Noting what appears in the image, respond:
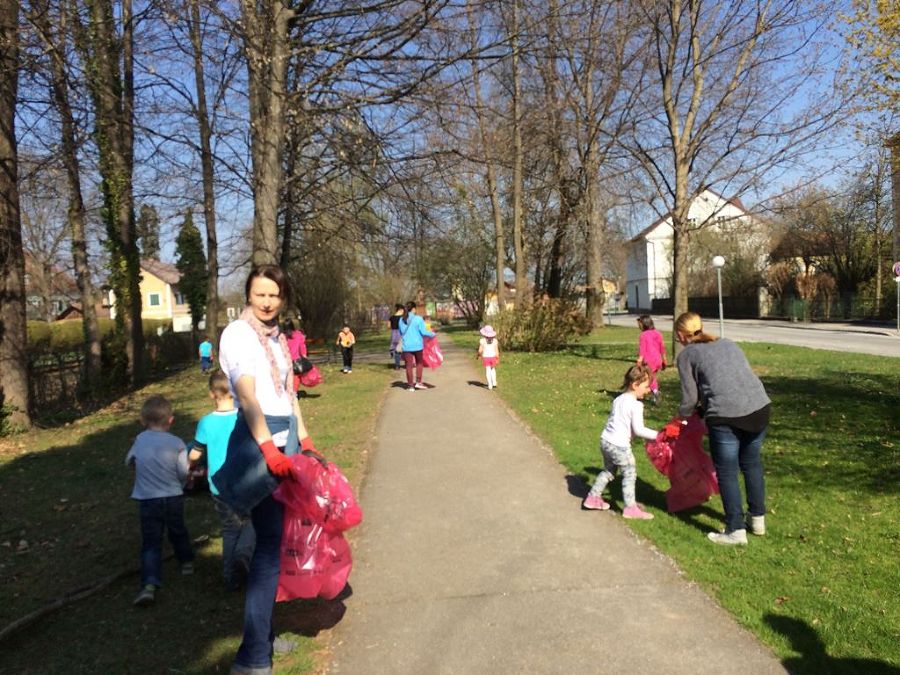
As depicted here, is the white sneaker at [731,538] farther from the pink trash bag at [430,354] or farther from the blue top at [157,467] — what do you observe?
the pink trash bag at [430,354]

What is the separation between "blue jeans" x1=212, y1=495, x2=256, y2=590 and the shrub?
1692 centimetres

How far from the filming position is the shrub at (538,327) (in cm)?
2084

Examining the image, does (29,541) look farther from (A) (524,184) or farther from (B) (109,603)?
(A) (524,184)

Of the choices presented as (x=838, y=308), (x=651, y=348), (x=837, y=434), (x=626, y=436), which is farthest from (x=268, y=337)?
(x=838, y=308)

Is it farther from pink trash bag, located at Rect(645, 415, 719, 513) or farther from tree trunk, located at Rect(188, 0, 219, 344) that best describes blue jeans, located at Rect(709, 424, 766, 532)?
tree trunk, located at Rect(188, 0, 219, 344)

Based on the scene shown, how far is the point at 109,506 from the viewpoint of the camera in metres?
6.68

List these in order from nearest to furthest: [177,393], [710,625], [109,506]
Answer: [710,625] < [109,506] < [177,393]

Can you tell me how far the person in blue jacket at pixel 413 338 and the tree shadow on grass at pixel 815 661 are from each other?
1004 centimetres

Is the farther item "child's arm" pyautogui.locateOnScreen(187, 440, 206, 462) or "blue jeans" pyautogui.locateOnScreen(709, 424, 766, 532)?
"blue jeans" pyautogui.locateOnScreen(709, 424, 766, 532)

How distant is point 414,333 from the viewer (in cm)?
1339

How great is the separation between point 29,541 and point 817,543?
20.7 feet

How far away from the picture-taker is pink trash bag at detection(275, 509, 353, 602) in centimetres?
344

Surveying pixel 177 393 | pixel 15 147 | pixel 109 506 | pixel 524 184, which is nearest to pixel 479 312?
pixel 524 184

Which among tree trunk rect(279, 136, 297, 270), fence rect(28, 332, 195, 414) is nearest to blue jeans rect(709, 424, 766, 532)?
tree trunk rect(279, 136, 297, 270)
